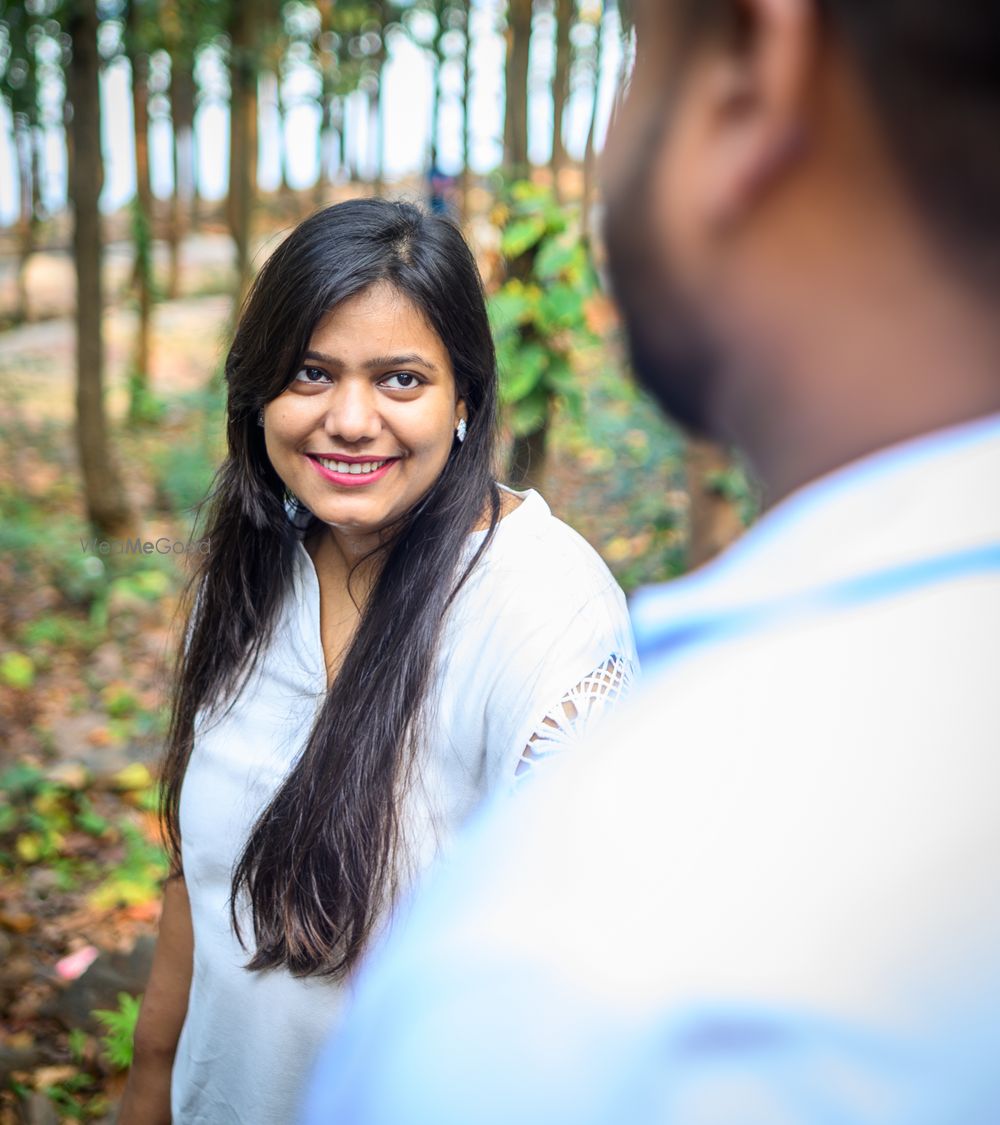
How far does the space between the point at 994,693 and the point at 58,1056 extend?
3324mm

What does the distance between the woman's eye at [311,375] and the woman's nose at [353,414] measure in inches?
1.3

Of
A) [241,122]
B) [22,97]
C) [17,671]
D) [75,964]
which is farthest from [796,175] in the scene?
[22,97]

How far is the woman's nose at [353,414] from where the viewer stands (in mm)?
1584

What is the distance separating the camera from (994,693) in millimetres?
443

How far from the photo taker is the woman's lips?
64.2 inches

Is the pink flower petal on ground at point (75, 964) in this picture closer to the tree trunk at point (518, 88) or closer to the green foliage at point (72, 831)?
the green foliage at point (72, 831)

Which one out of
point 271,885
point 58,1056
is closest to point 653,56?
point 271,885

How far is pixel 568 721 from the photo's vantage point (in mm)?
→ 1377

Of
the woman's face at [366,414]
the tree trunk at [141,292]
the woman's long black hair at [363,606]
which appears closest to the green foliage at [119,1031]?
the woman's long black hair at [363,606]

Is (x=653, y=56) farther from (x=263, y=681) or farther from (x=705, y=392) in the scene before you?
(x=263, y=681)

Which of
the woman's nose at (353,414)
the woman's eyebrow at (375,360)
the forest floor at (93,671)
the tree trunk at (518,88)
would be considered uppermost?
the tree trunk at (518,88)

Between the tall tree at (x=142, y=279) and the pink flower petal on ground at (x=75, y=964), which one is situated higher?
the tall tree at (x=142, y=279)

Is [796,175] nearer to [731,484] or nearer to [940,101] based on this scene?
[940,101]

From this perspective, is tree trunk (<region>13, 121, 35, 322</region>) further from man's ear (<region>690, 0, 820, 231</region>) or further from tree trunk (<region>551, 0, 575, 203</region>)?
man's ear (<region>690, 0, 820, 231</region>)
